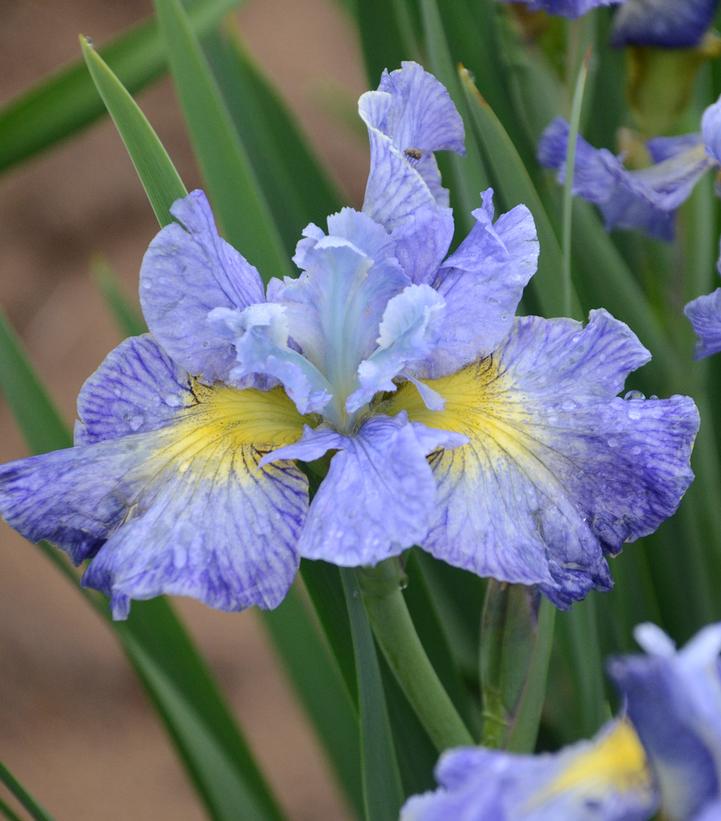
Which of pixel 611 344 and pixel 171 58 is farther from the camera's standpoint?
pixel 171 58

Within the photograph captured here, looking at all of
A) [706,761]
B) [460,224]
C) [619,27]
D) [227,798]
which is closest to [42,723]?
[227,798]

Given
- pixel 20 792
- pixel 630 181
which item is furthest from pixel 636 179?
pixel 20 792

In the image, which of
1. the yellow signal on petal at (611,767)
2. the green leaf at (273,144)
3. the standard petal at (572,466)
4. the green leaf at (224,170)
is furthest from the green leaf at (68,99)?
the yellow signal on petal at (611,767)

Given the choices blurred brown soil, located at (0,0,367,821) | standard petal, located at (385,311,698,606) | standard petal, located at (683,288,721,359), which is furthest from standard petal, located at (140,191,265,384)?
blurred brown soil, located at (0,0,367,821)

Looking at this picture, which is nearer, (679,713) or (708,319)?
(679,713)

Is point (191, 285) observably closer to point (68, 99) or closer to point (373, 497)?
point (373, 497)

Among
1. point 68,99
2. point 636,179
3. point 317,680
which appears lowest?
point 317,680

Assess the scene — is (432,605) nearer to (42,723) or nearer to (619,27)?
(619,27)
